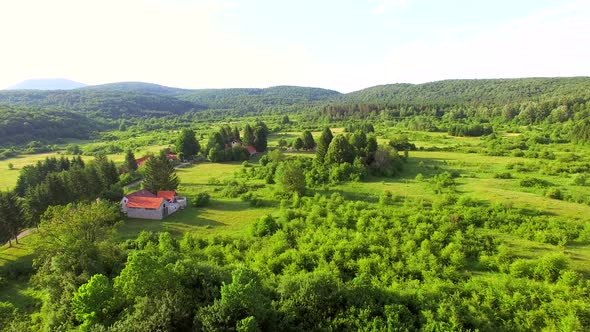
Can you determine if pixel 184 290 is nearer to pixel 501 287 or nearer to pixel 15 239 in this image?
pixel 501 287

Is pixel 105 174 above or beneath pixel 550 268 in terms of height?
above

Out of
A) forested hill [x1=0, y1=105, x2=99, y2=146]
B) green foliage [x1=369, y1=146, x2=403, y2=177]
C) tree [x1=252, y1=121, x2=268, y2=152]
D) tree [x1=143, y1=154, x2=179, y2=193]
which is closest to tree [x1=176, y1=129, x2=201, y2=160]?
tree [x1=252, y1=121, x2=268, y2=152]

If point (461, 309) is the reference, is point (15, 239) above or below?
below

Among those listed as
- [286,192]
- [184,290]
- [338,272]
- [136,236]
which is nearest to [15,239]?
[136,236]

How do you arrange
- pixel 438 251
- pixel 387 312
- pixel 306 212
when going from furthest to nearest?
pixel 306 212, pixel 438 251, pixel 387 312

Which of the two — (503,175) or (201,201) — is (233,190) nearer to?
(201,201)

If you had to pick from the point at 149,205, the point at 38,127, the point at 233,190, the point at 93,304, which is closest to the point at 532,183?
the point at 233,190
